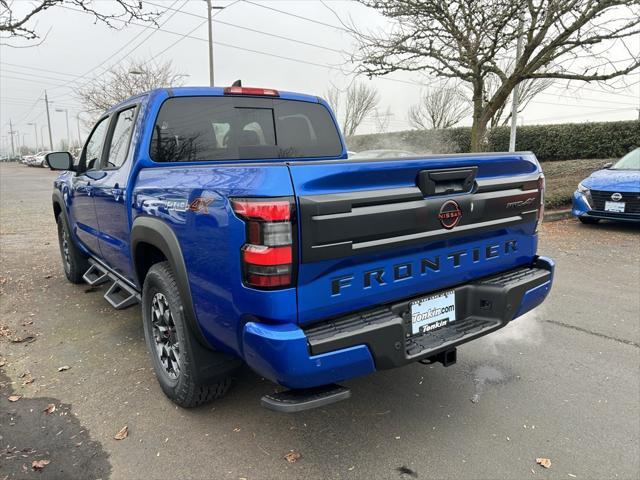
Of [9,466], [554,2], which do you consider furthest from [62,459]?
[554,2]

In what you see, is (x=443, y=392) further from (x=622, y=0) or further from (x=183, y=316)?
(x=622, y=0)

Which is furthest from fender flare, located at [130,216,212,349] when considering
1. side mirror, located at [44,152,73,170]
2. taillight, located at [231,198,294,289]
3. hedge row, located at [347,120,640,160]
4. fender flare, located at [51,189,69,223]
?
hedge row, located at [347,120,640,160]

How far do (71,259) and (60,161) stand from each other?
1373 millimetres

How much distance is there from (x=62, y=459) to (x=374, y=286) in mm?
1893

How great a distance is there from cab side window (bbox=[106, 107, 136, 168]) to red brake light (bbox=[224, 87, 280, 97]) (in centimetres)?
73

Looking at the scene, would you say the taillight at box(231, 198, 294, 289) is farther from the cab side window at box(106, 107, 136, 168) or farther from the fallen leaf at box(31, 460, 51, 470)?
the cab side window at box(106, 107, 136, 168)

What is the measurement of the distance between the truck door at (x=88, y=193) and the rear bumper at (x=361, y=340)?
271cm

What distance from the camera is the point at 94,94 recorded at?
28328 mm

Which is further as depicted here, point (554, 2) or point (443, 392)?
point (554, 2)

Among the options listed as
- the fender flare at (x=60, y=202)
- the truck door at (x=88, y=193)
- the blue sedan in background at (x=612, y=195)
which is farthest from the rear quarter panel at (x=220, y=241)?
the blue sedan in background at (x=612, y=195)

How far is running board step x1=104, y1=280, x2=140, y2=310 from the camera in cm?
344

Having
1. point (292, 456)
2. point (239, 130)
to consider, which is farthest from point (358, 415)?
point (239, 130)

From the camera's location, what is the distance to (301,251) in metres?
1.92

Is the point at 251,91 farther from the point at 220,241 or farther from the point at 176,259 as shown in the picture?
the point at 220,241
